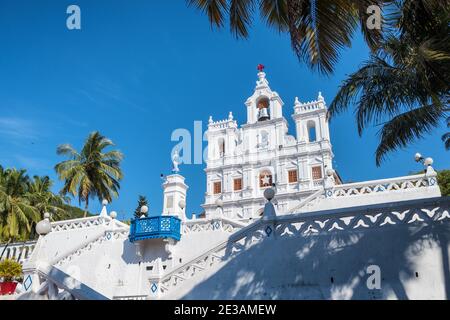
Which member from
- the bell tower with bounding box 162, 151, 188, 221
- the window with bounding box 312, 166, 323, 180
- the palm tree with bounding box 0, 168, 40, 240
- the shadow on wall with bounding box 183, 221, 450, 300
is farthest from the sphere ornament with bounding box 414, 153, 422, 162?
the palm tree with bounding box 0, 168, 40, 240

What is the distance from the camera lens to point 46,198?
98.8 ft

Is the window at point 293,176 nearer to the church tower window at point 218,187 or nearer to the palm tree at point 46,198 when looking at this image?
the church tower window at point 218,187

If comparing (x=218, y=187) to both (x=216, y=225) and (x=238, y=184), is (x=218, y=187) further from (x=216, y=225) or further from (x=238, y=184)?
(x=216, y=225)

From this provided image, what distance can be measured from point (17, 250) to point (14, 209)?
2897 mm

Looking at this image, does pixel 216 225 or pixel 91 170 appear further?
pixel 91 170

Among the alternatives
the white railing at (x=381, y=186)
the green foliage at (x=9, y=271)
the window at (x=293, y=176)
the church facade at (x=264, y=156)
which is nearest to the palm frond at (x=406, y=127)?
the white railing at (x=381, y=186)

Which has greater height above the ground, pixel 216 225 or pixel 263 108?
pixel 263 108

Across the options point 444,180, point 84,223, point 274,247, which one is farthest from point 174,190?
point 444,180

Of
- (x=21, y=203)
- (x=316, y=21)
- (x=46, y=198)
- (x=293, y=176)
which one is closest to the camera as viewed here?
(x=316, y=21)

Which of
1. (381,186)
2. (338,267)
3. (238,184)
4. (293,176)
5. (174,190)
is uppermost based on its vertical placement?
(238,184)

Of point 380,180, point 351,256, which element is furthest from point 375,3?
point 380,180

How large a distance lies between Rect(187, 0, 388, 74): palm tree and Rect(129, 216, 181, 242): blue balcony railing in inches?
419

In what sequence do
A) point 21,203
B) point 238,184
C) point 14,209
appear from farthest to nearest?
1. point 238,184
2. point 21,203
3. point 14,209
